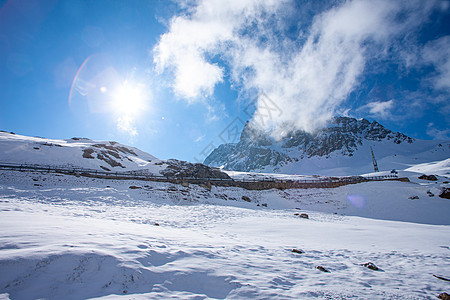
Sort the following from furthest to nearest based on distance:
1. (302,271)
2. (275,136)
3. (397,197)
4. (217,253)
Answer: (275,136)
(397,197)
(217,253)
(302,271)

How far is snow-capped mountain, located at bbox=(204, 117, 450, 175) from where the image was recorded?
280 feet

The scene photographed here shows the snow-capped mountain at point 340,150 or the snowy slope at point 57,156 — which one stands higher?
the snow-capped mountain at point 340,150

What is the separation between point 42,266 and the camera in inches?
114

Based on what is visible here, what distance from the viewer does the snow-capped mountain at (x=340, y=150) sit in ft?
280

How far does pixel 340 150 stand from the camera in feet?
389

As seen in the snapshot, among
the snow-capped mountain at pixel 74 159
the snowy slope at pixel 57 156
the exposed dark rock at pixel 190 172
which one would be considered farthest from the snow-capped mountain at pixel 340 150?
the snowy slope at pixel 57 156

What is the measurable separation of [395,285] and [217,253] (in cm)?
428

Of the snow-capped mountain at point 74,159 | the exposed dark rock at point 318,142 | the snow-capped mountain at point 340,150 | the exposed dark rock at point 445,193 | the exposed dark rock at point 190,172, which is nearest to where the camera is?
the exposed dark rock at point 445,193

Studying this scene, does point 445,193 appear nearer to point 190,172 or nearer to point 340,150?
point 190,172

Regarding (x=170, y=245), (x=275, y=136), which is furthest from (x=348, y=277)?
(x=275, y=136)

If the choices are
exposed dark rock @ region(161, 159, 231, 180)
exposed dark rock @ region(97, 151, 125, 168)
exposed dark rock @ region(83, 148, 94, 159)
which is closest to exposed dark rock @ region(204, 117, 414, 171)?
exposed dark rock @ region(161, 159, 231, 180)

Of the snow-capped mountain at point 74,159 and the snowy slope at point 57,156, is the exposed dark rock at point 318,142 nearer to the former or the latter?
the snow-capped mountain at point 74,159

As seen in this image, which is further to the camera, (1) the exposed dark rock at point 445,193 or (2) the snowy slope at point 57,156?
(2) the snowy slope at point 57,156

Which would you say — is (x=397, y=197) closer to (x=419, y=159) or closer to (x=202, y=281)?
(x=202, y=281)
